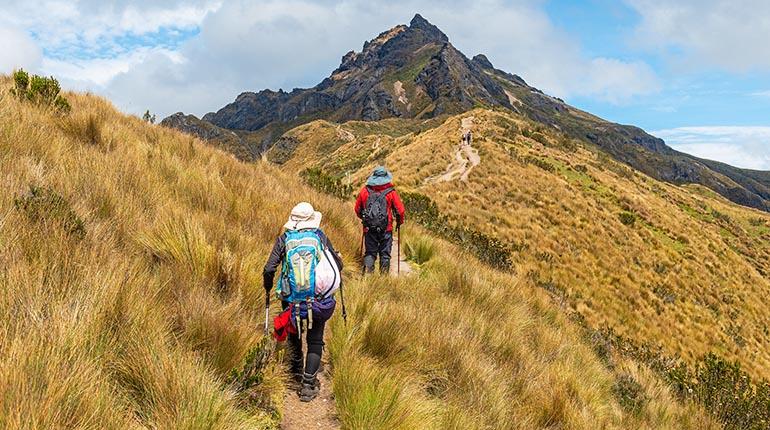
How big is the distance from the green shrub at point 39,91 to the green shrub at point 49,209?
16.7 ft

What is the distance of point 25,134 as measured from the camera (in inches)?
219

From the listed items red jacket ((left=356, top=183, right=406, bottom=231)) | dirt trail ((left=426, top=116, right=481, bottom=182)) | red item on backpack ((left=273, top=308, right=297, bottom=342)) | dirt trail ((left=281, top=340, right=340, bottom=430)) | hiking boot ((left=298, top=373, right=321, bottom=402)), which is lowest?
dirt trail ((left=281, top=340, right=340, bottom=430))

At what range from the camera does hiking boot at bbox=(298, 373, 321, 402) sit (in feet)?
12.2

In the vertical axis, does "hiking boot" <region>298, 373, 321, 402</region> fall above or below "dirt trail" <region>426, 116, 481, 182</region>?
below

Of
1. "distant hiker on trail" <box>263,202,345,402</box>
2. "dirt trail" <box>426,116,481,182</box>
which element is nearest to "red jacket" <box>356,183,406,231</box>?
"distant hiker on trail" <box>263,202,345,402</box>

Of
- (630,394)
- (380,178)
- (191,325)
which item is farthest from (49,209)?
(630,394)

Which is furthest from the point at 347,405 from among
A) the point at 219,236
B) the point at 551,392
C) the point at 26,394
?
the point at 219,236

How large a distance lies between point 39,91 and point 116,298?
7.57 m

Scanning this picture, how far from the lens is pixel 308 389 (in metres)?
3.75

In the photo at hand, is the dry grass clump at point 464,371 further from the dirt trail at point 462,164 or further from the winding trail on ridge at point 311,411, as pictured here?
the dirt trail at point 462,164

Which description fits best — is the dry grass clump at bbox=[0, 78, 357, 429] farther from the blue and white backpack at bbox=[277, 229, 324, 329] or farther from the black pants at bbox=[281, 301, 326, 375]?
the blue and white backpack at bbox=[277, 229, 324, 329]

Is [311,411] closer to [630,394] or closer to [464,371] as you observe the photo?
[464,371]

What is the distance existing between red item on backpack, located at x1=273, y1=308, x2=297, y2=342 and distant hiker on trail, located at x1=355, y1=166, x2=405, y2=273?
361 cm

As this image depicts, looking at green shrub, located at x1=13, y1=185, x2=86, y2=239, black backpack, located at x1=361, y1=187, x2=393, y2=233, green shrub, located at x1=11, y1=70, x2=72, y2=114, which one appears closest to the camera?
green shrub, located at x1=13, y1=185, x2=86, y2=239
